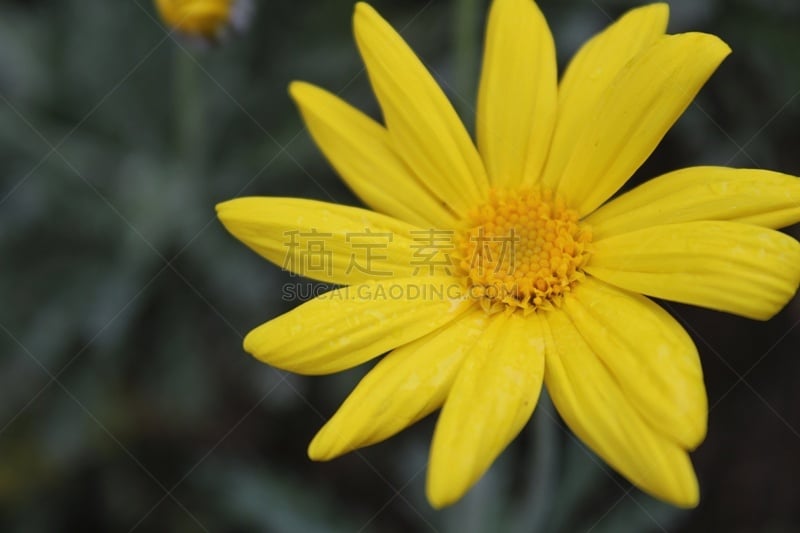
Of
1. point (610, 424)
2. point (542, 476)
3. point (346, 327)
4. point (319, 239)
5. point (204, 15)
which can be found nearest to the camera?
point (610, 424)

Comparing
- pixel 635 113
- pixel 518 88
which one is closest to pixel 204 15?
pixel 518 88

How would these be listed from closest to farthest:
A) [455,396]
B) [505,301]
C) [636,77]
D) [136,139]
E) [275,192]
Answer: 1. [455,396]
2. [636,77]
3. [505,301]
4. [275,192]
5. [136,139]

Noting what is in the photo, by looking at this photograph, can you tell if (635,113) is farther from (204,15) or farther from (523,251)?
(204,15)

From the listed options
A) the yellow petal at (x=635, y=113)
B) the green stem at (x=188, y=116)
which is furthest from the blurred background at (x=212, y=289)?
the yellow petal at (x=635, y=113)

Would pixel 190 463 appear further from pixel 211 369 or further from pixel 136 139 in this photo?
pixel 136 139

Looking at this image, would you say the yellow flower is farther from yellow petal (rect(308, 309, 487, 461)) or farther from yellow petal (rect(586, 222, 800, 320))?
yellow petal (rect(586, 222, 800, 320))

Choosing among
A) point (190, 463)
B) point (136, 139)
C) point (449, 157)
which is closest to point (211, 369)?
point (190, 463)
